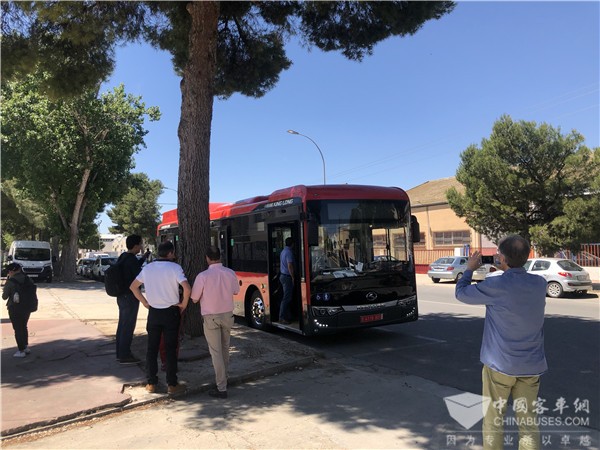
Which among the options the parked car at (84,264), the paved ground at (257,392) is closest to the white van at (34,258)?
the parked car at (84,264)

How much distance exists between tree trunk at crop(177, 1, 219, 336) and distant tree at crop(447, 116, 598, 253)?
53.7ft

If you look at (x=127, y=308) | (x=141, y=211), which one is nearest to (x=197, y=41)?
(x=127, y=308)

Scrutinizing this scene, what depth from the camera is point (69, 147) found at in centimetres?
2388

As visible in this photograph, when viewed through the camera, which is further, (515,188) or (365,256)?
(515,188)

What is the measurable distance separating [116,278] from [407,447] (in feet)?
15.4

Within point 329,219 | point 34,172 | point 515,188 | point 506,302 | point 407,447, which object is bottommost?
point 407,447

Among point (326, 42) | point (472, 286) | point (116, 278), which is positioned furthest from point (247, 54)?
point (472, 286)

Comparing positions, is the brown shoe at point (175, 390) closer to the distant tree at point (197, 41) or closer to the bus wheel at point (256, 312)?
the distant tree at point (197, 41)

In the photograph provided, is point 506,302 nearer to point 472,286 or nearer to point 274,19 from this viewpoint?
point 472,286

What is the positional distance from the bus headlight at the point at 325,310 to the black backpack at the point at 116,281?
306 cm

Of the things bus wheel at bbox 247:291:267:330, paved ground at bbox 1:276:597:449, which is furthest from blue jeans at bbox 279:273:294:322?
bus wheel at bbox 247:291:267:330

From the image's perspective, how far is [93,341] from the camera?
8.31 metres

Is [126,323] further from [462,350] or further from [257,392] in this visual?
[462,350]

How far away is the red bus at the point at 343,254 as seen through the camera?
787 cm
